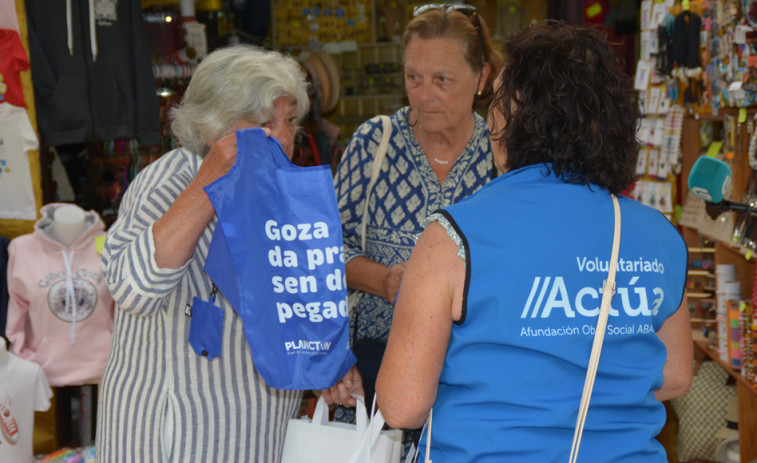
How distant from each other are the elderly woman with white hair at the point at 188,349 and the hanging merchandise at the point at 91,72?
2.17 metres

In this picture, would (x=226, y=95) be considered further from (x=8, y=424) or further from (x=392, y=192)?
(x=8, y=424)

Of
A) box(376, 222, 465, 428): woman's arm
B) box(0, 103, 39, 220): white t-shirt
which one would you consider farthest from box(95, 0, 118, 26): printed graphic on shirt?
box(376, 222, 465, 428): woman's arm

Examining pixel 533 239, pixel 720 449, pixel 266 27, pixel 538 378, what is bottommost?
pixel 720 449

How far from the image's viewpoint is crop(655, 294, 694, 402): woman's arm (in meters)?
1.51

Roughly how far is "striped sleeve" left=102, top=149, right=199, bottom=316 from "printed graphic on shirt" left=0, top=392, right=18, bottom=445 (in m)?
1.64

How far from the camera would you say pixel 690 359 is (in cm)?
157

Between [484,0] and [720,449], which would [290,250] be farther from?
[484,0]

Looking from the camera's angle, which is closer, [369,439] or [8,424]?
[369,439]

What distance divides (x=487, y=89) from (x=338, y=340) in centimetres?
115

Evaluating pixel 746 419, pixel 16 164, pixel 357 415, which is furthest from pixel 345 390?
pixel 16 164

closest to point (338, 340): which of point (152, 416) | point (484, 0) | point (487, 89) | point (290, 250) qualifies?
point (290, 250)

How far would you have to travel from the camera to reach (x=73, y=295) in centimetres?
340

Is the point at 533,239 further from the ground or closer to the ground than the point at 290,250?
further from the ground

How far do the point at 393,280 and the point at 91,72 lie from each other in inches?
97.8
